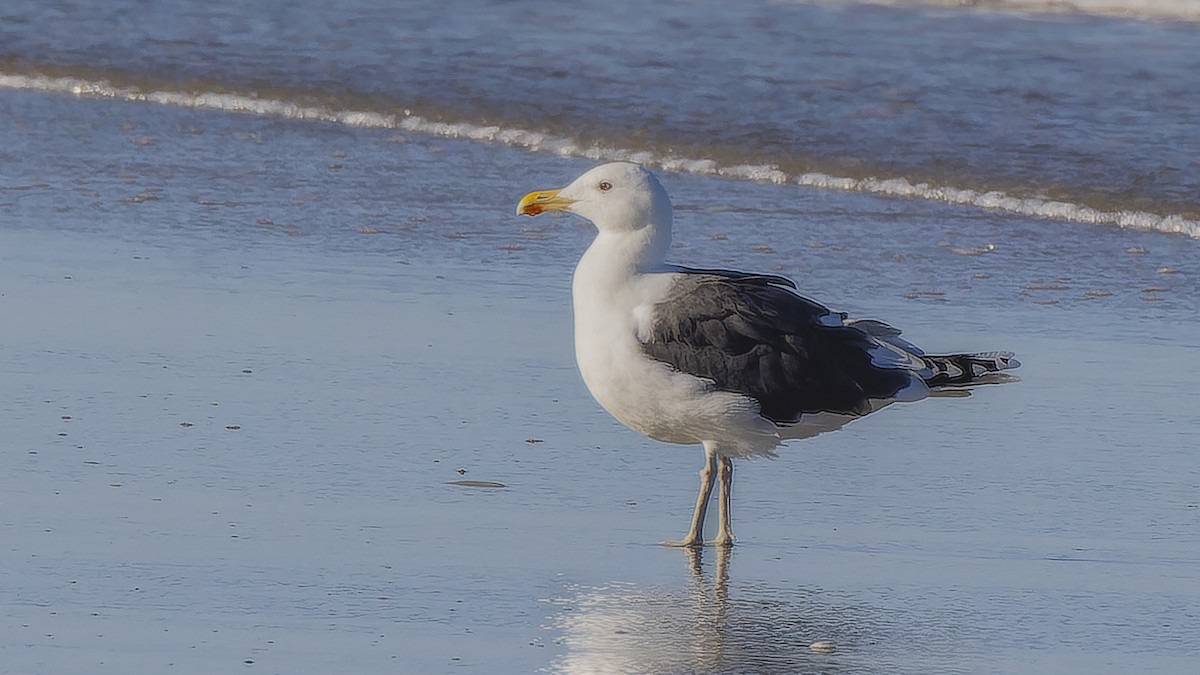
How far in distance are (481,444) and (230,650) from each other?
1.50 metres

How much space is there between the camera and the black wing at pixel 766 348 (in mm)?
4527

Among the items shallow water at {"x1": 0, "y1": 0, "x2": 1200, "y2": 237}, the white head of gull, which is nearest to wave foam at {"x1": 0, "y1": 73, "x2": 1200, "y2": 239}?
shallow water at {"x1": 0, "y1": 0, "x2": 1200, "y2": 237}

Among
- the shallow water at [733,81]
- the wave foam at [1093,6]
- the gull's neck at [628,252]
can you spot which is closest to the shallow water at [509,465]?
the gull's neck at [628,252]

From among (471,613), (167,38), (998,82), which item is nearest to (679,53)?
(998,82)

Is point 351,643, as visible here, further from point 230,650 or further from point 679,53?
point 679,53

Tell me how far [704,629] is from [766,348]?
79 centimetres

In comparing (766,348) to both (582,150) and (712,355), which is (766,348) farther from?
(582,150)

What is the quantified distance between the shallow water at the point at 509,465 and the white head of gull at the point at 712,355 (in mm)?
250

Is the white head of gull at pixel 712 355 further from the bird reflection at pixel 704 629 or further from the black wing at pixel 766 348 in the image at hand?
the bird reflection at pixel 704 629

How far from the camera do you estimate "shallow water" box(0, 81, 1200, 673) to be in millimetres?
3973

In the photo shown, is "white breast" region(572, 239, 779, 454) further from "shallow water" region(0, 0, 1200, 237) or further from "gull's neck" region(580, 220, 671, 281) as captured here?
"shallow water" region(0, 0, 1200, 237)

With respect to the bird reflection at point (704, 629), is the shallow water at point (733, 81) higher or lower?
higher

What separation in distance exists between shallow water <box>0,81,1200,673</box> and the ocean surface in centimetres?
1

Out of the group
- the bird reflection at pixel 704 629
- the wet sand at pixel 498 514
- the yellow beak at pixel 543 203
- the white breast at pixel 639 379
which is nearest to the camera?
the bird reflection at pixel 704 629
